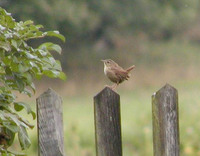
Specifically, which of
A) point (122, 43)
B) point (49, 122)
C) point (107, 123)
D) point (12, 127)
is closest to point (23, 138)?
point (12, 127)

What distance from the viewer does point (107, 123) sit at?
277 centimetres

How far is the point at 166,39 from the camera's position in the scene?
40.9 meters

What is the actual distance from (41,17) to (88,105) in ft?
19.5

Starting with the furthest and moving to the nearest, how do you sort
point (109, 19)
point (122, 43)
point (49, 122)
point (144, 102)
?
point (122, 43) → point (109, 19) → point (144, 102) → point (49, 122)

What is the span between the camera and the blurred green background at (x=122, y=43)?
26.1 m

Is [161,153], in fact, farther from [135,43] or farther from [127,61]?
[135,43]

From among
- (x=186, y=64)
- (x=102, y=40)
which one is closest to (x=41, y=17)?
(x=186, y=64)

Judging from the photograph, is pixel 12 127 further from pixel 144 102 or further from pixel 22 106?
pixel 144 102

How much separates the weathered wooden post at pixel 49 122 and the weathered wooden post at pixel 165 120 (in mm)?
443

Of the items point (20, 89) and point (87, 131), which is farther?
point (87, 131)

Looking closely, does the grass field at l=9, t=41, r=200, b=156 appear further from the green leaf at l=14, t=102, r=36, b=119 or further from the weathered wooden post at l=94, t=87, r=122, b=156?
the green leaf at l=14, t=102, r=36, b=119

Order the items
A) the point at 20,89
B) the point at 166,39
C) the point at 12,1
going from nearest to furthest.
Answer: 1. the point at 20,89
2. the point at 12,1
3. the point at 166,39

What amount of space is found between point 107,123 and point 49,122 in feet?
0.85

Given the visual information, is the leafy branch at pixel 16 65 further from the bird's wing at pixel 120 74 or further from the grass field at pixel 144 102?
the grass field at pixel 144 102
